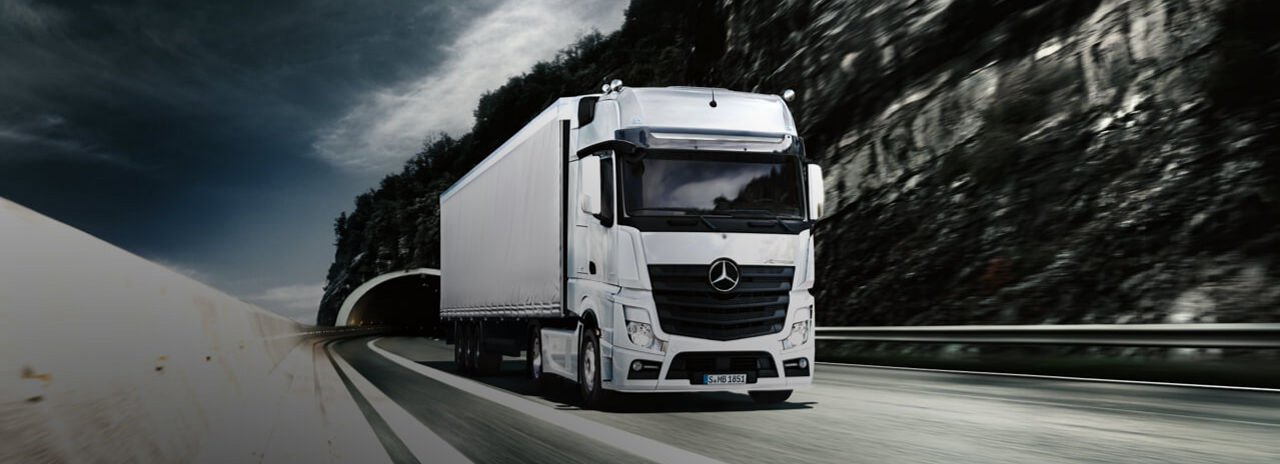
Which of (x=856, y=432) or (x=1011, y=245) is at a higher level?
(x=1011, y=245)

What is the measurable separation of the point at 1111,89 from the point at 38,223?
2164cm

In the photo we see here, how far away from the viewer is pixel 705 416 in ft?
33.3

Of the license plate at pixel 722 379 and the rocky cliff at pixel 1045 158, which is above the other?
the rocky cliff at pixel 1045 158

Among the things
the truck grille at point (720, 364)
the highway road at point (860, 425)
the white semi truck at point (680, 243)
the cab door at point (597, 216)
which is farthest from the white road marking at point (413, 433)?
the truck grille at point (720, 364)

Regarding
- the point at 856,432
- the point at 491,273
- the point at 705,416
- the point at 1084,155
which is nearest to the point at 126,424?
the point at 856,432

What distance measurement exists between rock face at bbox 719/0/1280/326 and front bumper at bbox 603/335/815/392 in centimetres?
972

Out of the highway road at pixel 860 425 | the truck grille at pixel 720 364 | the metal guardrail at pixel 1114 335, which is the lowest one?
the highway road at pixel 860 425

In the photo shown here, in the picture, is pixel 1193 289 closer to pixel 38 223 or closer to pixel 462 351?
pixel 462 351

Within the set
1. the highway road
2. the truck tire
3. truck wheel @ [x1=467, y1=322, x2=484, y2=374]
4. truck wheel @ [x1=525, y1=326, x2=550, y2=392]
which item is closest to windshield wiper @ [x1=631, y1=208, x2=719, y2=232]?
the highway road

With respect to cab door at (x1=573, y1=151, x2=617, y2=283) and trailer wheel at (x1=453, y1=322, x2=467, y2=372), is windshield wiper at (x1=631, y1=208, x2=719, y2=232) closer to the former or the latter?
cab door at (x1=573, y1=151, x2=617, y2=283)

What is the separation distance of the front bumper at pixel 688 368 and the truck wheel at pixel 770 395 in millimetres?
916

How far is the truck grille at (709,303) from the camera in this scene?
10.6 meters

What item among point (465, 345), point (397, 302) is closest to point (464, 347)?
point (465, 345)

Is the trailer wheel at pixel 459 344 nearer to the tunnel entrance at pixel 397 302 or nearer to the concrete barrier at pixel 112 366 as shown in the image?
the concrete barrier at pixel 112 366
